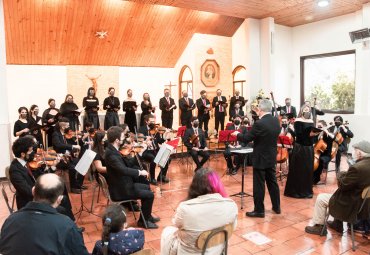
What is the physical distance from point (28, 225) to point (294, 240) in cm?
312

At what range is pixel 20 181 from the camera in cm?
347

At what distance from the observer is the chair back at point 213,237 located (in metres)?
2.35

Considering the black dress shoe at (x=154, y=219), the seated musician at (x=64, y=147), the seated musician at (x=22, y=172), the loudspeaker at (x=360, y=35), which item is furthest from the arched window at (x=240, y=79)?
the seated musician at (x=22, y=172)

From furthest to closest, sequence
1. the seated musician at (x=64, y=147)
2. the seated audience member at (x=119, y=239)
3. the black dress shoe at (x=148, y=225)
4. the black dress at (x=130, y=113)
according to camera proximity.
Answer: the black dress at (x=130, y=113) → the seated musician at (x=64, y=147) → the black dress shoe at (x=148, y=225) → the seated audience member at (x=119, y=239)

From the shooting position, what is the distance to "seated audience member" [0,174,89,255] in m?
1.92

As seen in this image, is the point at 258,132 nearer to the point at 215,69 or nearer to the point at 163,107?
the point at 163,107

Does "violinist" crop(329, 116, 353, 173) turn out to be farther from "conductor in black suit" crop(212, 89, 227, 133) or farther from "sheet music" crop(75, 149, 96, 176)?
"sheet music" crop(75, 149, 96, 176)

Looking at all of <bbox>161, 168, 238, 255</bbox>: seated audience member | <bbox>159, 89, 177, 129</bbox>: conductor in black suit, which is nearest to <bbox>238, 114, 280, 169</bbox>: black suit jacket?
<bbox>161, 168, 238, 255</bbox>: seated audience member

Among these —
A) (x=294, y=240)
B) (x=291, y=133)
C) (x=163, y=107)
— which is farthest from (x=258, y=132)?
(x=163, y=107)

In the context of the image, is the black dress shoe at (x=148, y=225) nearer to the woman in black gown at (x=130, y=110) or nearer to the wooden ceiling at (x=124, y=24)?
the woman in black gown at (x=130, y=110)

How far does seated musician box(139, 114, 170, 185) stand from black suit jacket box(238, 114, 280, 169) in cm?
236

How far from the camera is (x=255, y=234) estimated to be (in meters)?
4.16

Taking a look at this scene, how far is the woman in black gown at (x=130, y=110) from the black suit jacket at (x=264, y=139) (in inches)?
214

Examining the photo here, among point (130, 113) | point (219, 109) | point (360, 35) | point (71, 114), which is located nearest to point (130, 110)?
point (130, 113)
